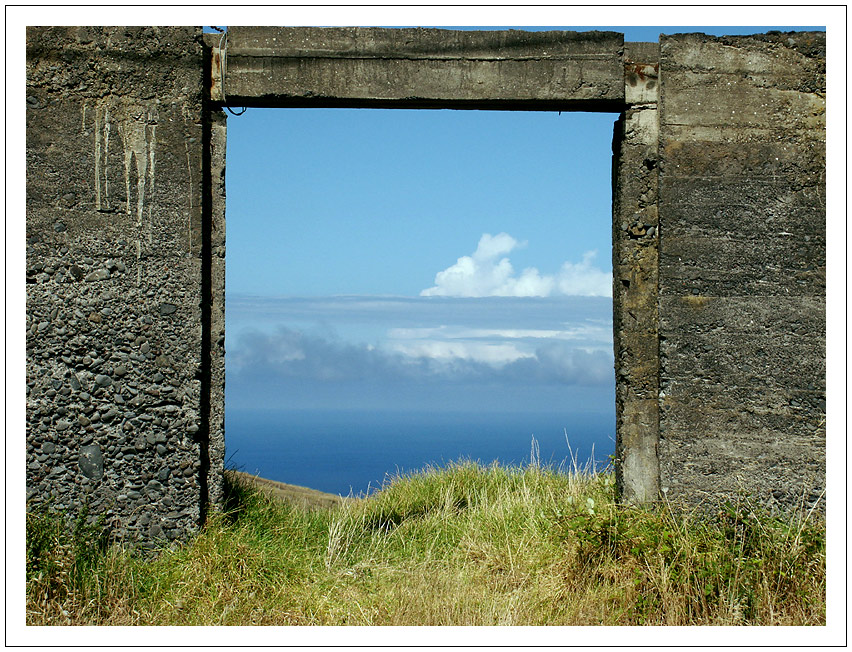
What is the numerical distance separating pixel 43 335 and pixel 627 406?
3.54 meters

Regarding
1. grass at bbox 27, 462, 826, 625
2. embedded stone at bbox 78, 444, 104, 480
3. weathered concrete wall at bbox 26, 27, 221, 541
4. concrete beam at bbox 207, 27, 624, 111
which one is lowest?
grass at bbox 27, 462, 826, 625

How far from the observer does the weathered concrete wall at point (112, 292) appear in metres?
4.51

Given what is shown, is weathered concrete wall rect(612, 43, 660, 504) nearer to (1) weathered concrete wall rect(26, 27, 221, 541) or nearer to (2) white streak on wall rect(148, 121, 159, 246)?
(1) weathered concrete wall rect(26, 27, 221, 541)

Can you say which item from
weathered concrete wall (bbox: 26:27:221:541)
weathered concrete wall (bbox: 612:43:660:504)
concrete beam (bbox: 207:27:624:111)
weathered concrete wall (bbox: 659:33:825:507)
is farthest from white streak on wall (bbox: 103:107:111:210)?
weathered concrete wall (bbox: 659:33:825:507)

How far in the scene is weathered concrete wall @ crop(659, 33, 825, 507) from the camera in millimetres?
4668

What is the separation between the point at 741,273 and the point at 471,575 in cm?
247

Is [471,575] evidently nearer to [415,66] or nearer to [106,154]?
[415,66]

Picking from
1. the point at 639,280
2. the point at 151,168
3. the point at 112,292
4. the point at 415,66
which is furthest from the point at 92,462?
the point at 639,280

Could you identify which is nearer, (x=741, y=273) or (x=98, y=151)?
(x=98, y=151)

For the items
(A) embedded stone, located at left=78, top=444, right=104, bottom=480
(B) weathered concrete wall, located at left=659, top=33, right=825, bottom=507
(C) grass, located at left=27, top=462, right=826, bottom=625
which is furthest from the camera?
(B) weathered concrete wall, located at left=659, top=33, right=825, bottom=507

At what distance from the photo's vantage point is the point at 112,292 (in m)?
4.55

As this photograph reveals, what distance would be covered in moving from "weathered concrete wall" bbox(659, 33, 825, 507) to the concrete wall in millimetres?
12
